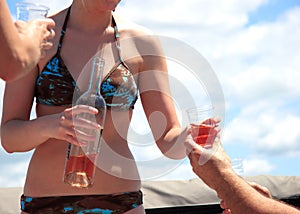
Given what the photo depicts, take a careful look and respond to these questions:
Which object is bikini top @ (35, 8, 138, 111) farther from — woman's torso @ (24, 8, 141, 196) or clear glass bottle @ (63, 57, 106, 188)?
clear glass bottle @ (63, 57, 106, 188)

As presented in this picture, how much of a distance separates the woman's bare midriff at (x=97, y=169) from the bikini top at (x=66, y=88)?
5cm

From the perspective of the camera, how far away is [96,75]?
2.91 meters

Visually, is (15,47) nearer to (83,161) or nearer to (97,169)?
(83,161)

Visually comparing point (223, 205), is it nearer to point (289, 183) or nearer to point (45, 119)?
point (45, 119)

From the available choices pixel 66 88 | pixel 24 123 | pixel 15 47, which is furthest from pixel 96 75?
pixel 15 47

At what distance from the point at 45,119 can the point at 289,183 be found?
390cm

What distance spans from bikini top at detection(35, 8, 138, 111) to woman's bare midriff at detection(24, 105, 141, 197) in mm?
51

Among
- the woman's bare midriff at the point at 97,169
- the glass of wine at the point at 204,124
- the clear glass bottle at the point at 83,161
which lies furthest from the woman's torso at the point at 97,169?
Result: the glass of wine at the point at 204,124

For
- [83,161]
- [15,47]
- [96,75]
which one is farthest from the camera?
[96,75]

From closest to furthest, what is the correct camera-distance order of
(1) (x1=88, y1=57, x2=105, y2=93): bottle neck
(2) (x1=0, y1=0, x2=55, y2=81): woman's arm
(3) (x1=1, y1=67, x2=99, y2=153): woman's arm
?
1. (2) (x1=0, y1=0, x2=55, y2=81): woman's arm
2. (3) (x1=1, y1=67, x2=99, y2=153): woman's arm
3. (1) (x1=88, y1=57, x2=105, y2=93): bottle neck

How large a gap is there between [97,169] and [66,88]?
0.39m

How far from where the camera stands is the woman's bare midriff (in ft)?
9.51

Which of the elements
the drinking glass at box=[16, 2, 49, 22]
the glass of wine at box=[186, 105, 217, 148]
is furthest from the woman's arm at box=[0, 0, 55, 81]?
the glass of wine at box=[186, 105, 217, 148]

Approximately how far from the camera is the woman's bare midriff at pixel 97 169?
114 inches
